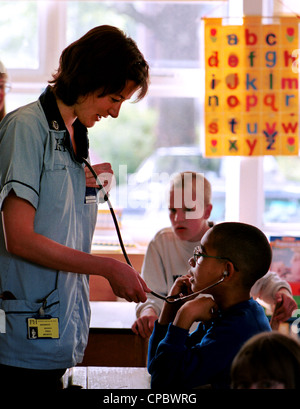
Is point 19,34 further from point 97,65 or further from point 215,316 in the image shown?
point 215,316

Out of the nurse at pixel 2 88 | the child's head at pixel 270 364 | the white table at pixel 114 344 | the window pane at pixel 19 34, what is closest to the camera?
the child's head at pixel 270 364

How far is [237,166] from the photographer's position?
3.06 m

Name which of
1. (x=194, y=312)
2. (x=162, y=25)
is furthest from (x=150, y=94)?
(x=194, y=312)

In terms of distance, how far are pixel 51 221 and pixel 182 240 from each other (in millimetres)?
1103

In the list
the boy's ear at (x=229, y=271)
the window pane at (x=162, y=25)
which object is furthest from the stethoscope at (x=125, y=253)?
the window pane at (x=162, y=25)

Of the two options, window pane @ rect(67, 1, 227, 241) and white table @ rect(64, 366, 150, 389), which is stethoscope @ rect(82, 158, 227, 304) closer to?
A: white table @ rect(64, 366, 150, 389)

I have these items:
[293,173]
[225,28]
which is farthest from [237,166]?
[225,28]

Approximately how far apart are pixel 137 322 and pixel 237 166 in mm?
1331

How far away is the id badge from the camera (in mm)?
1230

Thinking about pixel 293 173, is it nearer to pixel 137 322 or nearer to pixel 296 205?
pixel 296 205

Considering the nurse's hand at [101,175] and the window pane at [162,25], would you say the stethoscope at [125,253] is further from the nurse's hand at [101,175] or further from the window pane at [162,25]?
the window pane at [162,25]

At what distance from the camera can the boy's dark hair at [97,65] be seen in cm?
126

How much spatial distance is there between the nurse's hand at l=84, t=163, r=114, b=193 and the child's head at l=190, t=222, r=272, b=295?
33 centimetres
